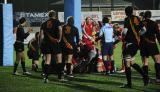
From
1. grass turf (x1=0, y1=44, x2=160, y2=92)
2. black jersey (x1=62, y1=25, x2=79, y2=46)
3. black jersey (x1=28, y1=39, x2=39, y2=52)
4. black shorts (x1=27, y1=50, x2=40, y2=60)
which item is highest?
black jersey (x1=62, y1=25, x2=79, y2=46)

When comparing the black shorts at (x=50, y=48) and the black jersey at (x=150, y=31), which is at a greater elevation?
the black jersey at (x=150, y=31)

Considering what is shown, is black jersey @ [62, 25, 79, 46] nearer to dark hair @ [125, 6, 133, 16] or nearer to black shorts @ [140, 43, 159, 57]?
black shorts @ [140, 43, 159, 57]

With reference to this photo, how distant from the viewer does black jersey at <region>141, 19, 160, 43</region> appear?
14438mm

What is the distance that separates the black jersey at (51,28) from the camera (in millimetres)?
14977

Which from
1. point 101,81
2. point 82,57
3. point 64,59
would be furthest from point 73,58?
point 101,81

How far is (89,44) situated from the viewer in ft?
61.0

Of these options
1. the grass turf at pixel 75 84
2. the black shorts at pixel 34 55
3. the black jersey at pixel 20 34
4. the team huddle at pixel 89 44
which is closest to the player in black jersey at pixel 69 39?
the team huddle at pixel 89 44

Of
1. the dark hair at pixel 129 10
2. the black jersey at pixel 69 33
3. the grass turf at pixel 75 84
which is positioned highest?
the dark hair at pixel 129 10

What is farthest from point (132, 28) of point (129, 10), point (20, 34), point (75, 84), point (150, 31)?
point (20, 34)

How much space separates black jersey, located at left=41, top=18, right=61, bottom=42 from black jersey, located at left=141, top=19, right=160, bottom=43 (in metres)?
2.37

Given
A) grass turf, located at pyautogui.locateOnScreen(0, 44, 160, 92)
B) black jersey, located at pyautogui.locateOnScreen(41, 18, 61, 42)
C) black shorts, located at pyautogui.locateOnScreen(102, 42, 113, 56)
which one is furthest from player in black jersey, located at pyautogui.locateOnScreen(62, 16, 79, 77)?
black jersey, located at pyautogui.locateOnScreen(41, 18, 61, 42)

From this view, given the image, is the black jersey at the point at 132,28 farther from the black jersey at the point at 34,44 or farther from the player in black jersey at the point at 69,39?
the black jersey at the point at 34,44

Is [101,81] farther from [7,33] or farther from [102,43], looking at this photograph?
[7,33]

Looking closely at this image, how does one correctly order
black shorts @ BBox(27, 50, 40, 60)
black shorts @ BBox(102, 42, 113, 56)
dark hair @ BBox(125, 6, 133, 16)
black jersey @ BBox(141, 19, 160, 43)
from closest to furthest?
dark hair @ BBox(125, 6, 133, 16), black jersey @ BBox(141, 19, 160, 43), black shorts @ BBox(102, 42, 113, 56), black shorts @ BBox(27, 50, 40, 60)
